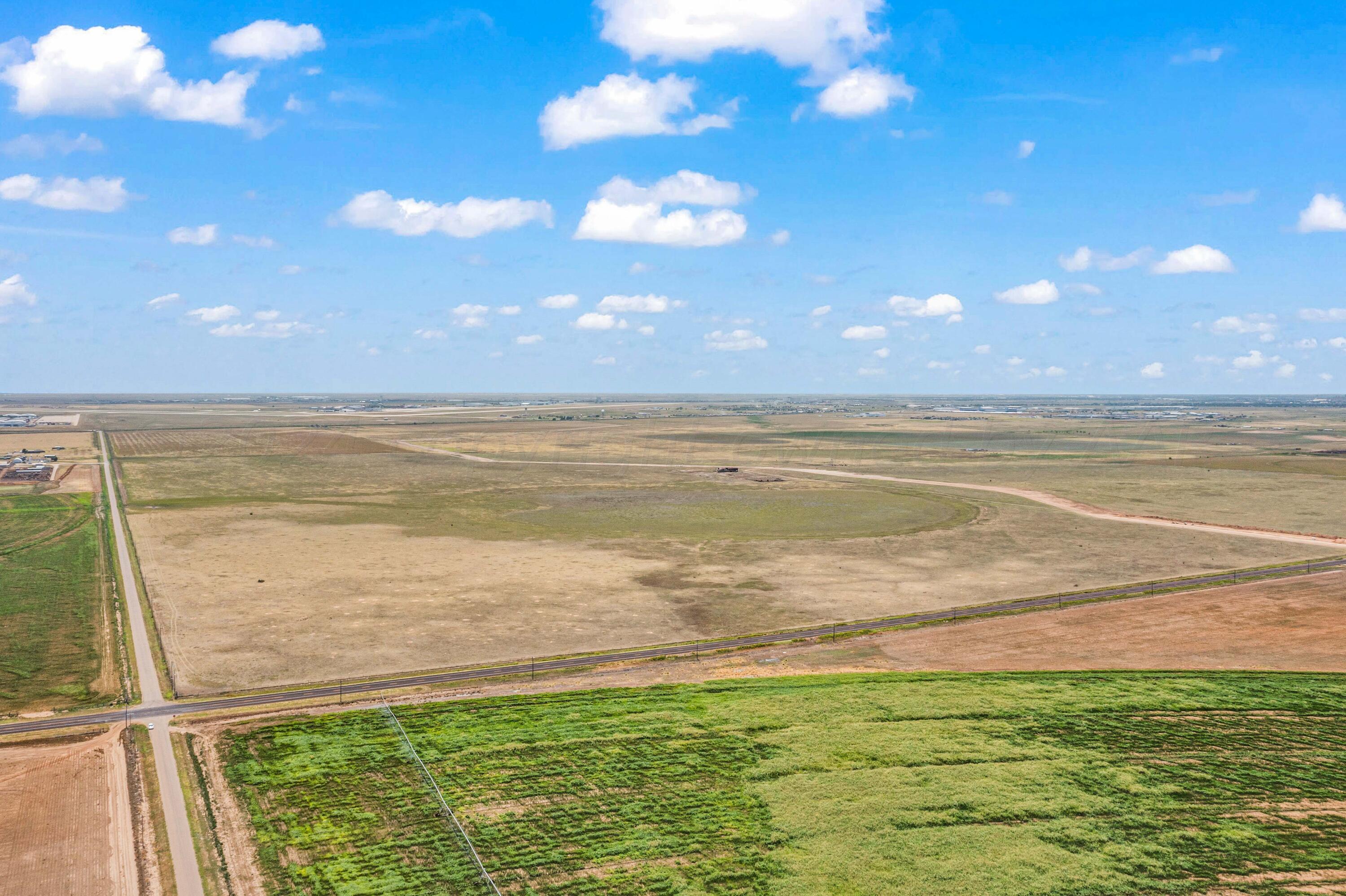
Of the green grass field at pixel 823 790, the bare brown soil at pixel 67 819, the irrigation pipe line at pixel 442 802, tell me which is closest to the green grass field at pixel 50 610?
the bare brown soil at pixel 67 819

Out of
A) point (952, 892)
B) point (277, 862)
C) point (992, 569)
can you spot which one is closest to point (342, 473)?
point (992, 569)

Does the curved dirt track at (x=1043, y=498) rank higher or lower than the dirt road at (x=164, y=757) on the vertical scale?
higher

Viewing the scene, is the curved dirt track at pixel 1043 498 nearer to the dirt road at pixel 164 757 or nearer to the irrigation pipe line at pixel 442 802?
the irrigation pipe line at pixel 442 802

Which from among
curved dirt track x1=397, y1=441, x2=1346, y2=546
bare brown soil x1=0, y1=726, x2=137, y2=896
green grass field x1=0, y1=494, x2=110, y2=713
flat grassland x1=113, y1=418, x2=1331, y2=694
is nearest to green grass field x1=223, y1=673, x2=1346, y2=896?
bare brown soil x1=0, y1=726, x2=137, y2=896

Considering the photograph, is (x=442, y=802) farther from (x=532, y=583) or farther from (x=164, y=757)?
(x=532, y=583)

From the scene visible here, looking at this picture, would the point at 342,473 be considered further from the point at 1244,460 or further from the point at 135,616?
the point at 1244,460

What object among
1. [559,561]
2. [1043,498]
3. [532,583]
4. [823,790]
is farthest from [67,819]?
[1043,498]
